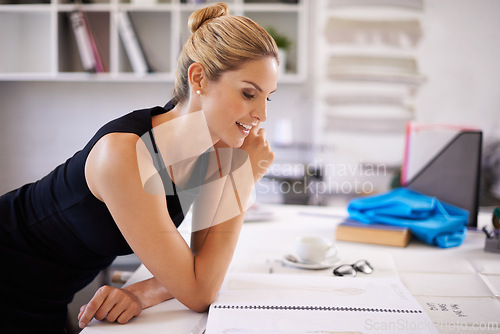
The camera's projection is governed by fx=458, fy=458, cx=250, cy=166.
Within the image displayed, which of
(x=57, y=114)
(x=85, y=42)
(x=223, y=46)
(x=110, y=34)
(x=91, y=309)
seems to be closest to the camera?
(x=91, y=309)

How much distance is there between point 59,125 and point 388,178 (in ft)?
7.17

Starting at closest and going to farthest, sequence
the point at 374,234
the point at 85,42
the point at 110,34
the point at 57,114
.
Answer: the point at 374,234 < the point at 85,42 < the point at 110,34 < the point at 57,114

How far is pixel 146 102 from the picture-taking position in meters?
3.05

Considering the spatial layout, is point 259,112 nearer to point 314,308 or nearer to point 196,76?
point 196,76

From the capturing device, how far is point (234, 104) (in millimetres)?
1032

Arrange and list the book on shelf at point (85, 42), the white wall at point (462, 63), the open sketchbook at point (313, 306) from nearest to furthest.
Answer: the open sketchbook at point (313, 306)
the book on shelf at point (85, 42)
the white wall at point (462, 63)

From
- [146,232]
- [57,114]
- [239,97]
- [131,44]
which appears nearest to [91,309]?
[146,232]

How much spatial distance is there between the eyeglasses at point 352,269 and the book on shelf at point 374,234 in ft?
0.81

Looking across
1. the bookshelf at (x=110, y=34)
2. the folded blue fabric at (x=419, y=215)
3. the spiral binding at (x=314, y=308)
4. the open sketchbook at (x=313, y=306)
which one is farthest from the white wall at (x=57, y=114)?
the spiral binding at (x=314, y=308)

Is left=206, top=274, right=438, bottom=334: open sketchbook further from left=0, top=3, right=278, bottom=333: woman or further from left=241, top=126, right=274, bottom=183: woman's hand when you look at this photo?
left=241, top=126, right=274, bottom=183: woman's hand

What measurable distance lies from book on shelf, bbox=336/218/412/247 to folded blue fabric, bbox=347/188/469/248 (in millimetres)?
32

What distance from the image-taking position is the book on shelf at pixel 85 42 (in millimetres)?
2707

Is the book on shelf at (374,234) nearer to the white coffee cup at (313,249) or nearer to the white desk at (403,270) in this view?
the white desk at (403,270)

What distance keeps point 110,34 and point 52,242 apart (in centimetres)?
211
